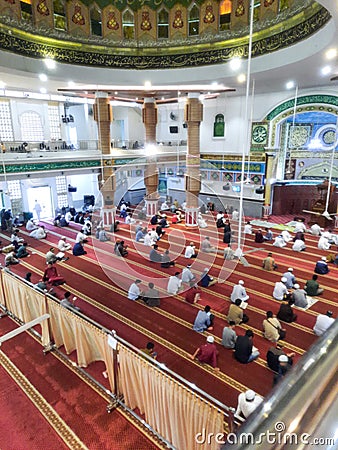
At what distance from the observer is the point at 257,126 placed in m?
12.0

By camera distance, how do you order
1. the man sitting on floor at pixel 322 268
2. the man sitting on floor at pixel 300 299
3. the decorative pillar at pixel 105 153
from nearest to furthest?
the man sitting on floor at pixel 300 299 → the man sitting on floor at pixel 322 268 → the decorative pillar at pixel 105 153

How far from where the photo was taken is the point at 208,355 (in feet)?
13.8

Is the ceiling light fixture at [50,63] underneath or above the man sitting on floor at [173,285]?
above

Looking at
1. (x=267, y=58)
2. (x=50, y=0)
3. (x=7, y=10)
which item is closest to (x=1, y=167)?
(x=7, y=10)

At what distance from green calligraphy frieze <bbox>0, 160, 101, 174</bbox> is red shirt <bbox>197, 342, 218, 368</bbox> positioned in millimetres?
7618

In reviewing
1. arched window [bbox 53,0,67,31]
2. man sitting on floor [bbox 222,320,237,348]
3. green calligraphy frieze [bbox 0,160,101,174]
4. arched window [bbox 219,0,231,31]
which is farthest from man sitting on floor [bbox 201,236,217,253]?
arched window [bbox 53,0,67,31]

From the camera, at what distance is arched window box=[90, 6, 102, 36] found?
9.41 metres

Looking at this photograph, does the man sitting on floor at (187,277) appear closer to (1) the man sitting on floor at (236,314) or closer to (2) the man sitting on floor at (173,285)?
(2) the man sitting on floor at (173,285)

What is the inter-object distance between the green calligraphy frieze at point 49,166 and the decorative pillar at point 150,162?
6.40ft

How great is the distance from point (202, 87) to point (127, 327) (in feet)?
25.3

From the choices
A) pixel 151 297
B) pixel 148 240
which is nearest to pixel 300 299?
pixel 151 297

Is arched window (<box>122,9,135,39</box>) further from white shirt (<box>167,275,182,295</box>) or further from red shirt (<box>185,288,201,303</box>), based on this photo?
red shirt (<box>185,288,201,303</box>)

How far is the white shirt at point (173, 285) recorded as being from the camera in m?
6.21

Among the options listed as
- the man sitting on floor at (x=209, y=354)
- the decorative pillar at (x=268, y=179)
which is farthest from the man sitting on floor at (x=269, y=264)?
the decorative pillar at (x=268, y=179)
